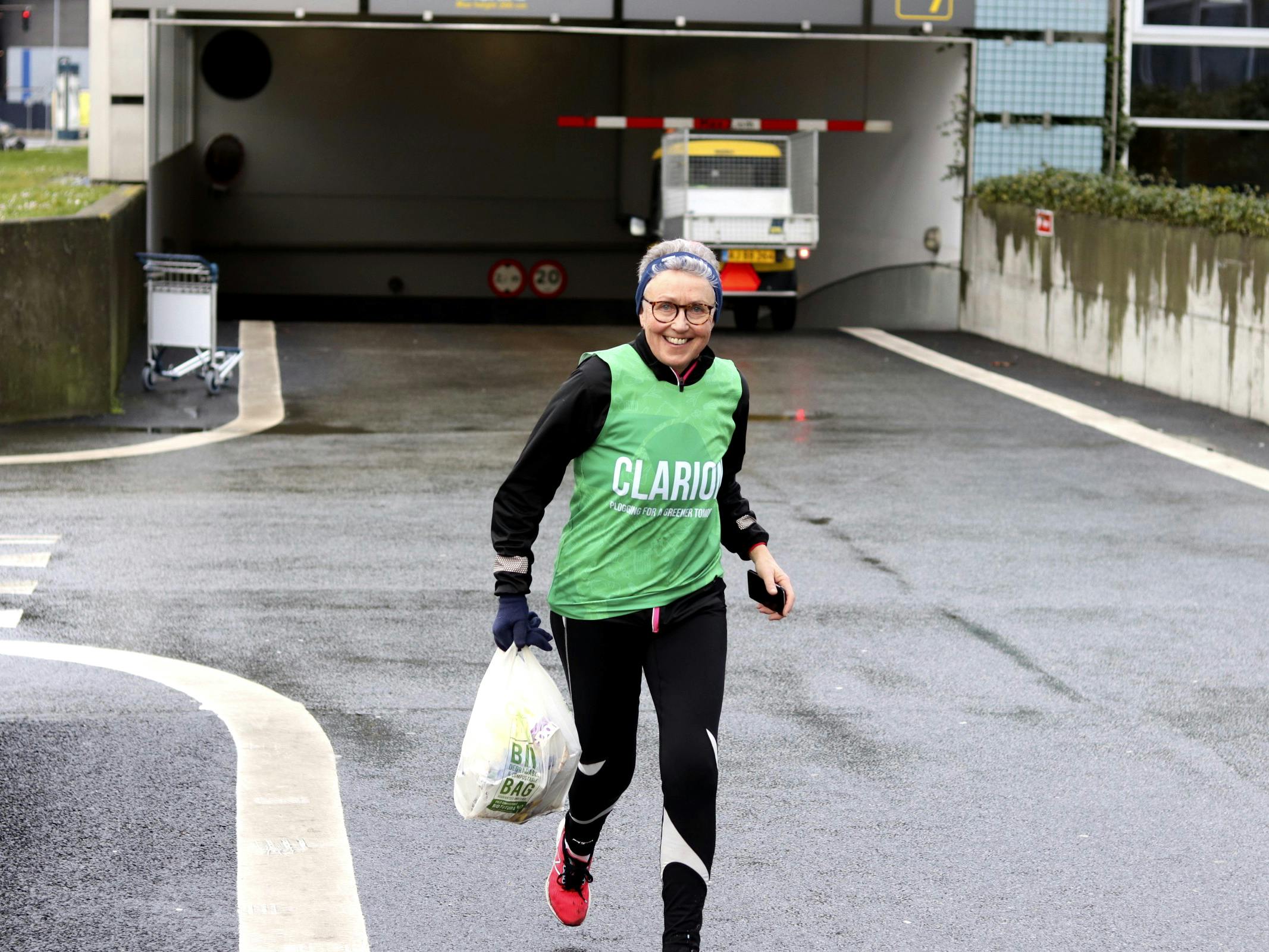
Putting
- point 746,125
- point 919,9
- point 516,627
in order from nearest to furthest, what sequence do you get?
point 516,627, point 919,9, point 746,125

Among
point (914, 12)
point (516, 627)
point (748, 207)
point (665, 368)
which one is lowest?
point (516, 627)

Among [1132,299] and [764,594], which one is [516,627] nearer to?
[764,594]

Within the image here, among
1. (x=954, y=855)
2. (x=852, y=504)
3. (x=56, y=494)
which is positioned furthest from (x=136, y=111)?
(x=954, y=855)

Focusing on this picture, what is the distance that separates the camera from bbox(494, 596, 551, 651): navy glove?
4.52m

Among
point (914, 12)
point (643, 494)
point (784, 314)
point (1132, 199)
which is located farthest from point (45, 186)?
point (643, 494)

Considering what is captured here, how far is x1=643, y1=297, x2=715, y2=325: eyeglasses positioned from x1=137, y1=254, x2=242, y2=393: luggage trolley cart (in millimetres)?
11907

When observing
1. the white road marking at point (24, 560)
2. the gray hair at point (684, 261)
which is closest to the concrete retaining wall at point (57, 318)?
the white road marking at point (24, 560)

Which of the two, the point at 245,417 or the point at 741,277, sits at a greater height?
the point at 741,277

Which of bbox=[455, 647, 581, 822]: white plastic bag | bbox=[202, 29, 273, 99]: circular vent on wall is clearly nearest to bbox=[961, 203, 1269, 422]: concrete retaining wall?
bbox=[455, 647, 581, 822]: white plastic bag

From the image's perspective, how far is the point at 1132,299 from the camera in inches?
715

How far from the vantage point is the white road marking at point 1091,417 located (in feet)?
43.2

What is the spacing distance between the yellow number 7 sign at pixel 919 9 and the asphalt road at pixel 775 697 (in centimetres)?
944

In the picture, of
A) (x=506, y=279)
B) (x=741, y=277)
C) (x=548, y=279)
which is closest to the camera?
(x=741, y=277)

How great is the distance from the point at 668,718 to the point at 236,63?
1322 inches
